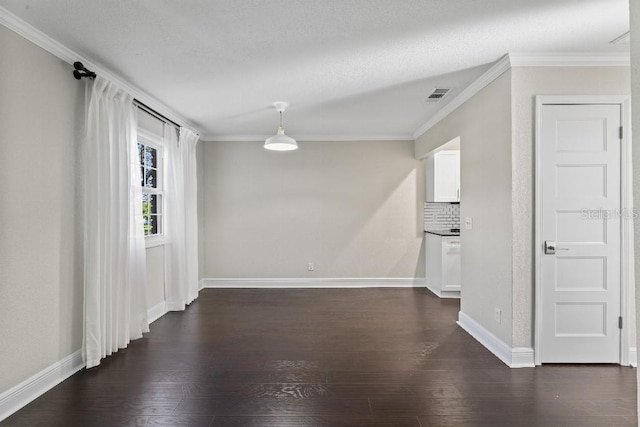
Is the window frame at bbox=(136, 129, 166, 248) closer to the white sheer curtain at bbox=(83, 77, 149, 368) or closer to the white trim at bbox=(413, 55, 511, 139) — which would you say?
the white sheer curtain at bbox=(83, 77, 149, 368)

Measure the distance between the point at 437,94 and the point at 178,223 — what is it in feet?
11.8

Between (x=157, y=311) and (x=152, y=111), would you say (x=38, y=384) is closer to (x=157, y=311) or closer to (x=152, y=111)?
(x=157, y=311)

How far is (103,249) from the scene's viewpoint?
2904mm

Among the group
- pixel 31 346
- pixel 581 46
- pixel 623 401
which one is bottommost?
pixel 623 401

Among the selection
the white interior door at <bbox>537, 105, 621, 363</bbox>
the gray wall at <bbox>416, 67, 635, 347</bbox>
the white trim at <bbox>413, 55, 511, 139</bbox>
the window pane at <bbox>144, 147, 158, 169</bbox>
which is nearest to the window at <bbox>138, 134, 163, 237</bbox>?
the window pane at <bbox>144, 147, 158, 169</bbox>

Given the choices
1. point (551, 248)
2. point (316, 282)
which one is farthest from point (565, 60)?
point (316, 282)

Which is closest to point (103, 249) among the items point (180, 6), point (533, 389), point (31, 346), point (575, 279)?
point (31, 346)

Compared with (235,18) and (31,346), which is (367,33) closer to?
(235,18)

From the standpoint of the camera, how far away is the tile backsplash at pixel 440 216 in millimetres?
5848

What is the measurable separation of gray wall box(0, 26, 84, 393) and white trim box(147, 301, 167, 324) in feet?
4.07

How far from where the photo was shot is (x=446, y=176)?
17.7ft

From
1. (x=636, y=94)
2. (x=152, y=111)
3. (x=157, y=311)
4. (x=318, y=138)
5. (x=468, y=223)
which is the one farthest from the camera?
(x=318, y=138)

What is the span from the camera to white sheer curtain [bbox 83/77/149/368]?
110 inches

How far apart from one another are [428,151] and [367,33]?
2946mm
